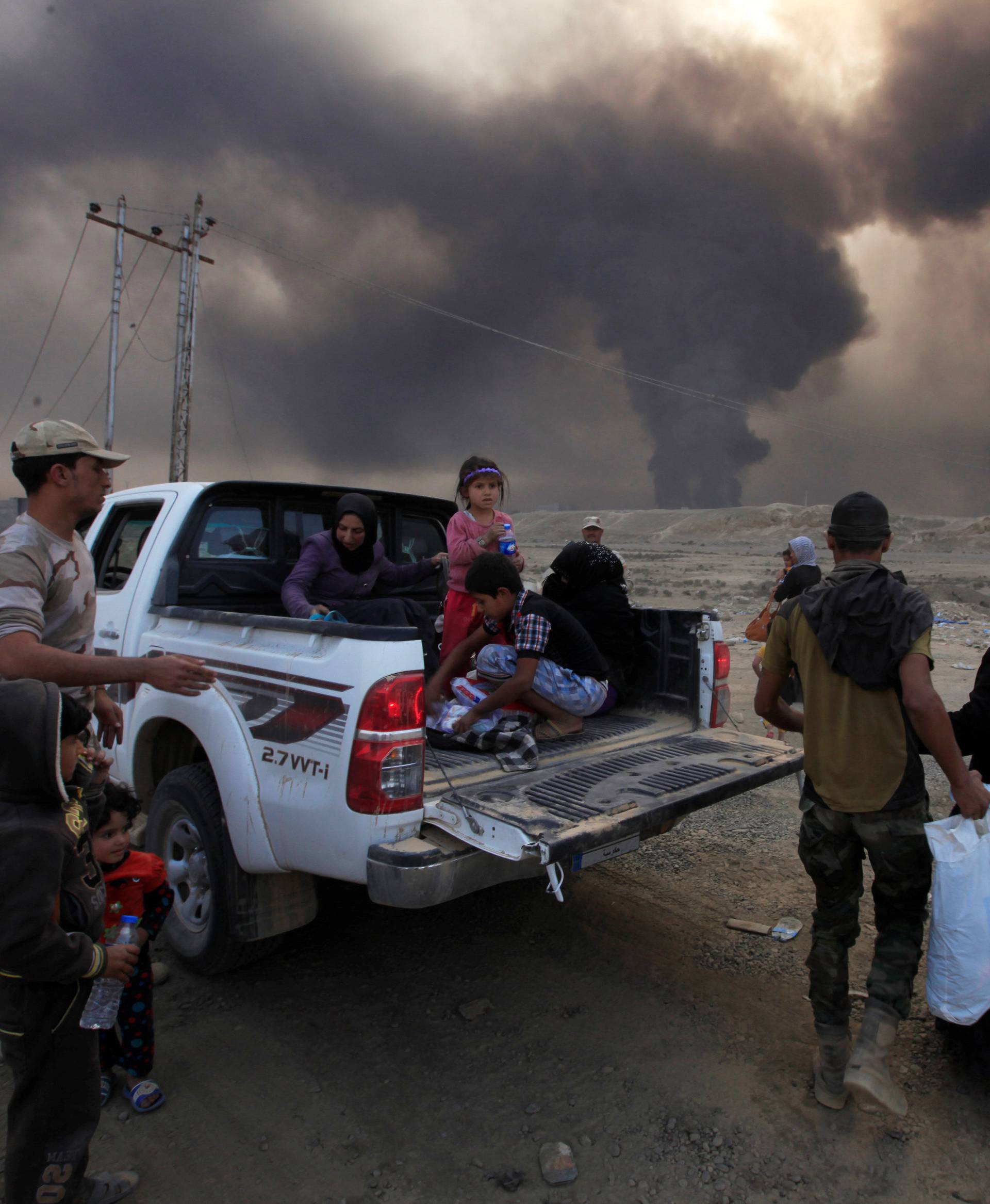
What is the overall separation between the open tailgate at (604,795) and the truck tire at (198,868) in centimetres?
100

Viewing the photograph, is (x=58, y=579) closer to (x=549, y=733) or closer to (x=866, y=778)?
(x=549, y=733)

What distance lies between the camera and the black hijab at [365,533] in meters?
4.66

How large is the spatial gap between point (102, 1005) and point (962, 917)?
2600mm

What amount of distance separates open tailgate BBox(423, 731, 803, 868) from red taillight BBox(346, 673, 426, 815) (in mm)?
179

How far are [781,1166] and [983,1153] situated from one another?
2.13 feet

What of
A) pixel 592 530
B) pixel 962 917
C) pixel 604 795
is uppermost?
pixel 592 530

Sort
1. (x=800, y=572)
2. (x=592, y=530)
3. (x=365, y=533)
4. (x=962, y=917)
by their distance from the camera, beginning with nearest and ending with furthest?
(x=962, y=917)
(x=365, y=533)
(x=800, y=572)
(x=592, y=530)

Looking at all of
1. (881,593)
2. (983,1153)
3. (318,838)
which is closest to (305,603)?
(318,838)

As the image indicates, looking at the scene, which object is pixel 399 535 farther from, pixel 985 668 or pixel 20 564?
pixel 985 668

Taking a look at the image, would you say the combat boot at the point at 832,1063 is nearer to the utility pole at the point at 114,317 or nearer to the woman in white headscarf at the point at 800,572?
the woman in white headscarf at the point at 800,572

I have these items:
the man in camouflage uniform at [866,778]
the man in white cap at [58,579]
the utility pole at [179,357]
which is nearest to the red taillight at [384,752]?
the man in white cap at [58,579]

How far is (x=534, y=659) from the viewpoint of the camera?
386 centimetres

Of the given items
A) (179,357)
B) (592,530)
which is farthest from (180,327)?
(592,530)

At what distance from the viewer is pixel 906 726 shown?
8.98ft
